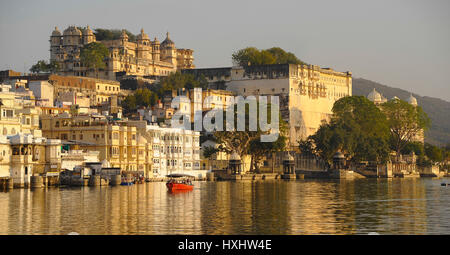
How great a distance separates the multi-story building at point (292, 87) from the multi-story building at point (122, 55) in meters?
10.8

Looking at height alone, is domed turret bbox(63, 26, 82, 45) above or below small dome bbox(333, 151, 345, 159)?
above

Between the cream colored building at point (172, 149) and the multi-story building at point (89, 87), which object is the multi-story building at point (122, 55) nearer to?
the multi-story building at point (89, 87)

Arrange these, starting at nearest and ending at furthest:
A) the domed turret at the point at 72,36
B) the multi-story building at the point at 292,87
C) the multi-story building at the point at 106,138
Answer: the multi-story building at the point at 106,138 < the multi-story building at the point at 292,87 < the domed turret at the point at 72,36

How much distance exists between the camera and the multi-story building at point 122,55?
515 feet

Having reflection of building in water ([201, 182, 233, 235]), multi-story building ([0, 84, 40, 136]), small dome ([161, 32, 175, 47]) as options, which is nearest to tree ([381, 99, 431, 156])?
small dome ([161, 32, 175, 47])

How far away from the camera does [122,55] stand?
161250mm

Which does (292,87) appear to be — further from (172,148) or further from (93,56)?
(172,148)

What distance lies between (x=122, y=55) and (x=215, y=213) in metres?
113

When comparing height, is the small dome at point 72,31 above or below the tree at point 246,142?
above

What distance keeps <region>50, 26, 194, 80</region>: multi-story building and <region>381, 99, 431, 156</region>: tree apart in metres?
45.3

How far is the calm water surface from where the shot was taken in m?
41.7

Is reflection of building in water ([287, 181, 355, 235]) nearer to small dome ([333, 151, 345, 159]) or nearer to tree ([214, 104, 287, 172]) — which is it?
tree ([214, 104, 287, 172])

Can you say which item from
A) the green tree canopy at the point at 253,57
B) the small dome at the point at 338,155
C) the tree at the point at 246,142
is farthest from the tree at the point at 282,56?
the tree at the point at 246,142
